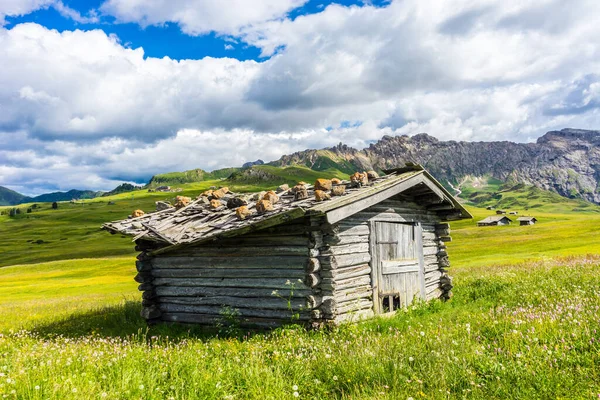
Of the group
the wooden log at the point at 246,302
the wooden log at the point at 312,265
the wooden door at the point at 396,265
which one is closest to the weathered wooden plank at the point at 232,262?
the wooden log at the point at 312,265

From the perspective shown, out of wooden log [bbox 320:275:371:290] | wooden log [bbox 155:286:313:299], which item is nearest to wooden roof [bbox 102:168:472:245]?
wooden log [bbox 320:275:371:290]

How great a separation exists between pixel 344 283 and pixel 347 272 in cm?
33

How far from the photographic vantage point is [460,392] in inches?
213

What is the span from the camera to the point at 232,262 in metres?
12.3

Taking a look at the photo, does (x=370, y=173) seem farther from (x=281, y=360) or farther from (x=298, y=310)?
(x=281, y=360)

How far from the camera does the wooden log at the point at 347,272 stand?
10656 millimetres

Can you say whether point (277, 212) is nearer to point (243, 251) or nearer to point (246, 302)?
point (243, 251)

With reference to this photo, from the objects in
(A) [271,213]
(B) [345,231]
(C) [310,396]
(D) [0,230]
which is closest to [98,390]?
(C) [310,396]

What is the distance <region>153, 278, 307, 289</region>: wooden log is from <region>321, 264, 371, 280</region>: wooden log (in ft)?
2.48

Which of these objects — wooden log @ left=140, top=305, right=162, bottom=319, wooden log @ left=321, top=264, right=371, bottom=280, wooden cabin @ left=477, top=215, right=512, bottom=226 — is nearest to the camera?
wooden log @ left=321, top=264, right=371, bottom=280

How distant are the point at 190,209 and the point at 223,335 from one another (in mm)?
5102

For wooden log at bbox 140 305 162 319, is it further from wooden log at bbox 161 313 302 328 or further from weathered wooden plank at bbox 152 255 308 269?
weathered wooden plank at bbox 152 255 308 269

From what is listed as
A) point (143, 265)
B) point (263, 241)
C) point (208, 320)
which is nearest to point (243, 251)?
point (263, 241)

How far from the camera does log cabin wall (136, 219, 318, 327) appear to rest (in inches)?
436
